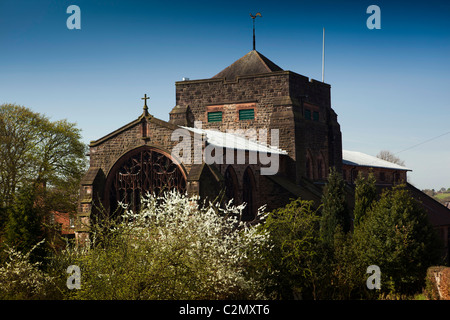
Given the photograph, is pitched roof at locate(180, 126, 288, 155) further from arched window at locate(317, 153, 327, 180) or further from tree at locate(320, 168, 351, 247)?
tree at locate(320, 168, 351, 247)

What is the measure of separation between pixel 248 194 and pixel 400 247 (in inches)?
415

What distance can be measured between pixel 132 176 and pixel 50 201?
1370cm

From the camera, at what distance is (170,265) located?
15664 millimetres

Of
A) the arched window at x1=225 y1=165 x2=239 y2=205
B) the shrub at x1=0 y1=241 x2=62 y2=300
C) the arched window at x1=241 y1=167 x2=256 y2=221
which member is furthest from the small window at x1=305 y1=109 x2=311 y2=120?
the shrub at x1=0 y1=241 x2=62 y2=300

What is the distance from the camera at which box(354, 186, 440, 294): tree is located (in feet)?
66.9

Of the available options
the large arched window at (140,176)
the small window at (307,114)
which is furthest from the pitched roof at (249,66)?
the large arched window at (140,176)

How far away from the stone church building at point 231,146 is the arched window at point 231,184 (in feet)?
0.16

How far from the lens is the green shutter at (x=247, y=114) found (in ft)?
118

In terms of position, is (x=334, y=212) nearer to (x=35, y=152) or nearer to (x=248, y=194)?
(x=248, y=194)

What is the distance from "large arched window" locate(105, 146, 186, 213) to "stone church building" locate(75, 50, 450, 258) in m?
0.05

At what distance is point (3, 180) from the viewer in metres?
36.7
